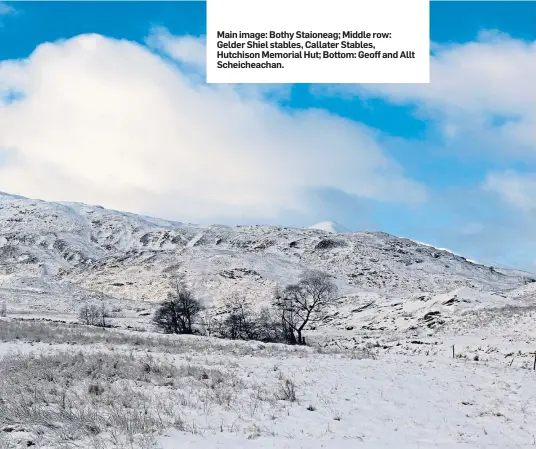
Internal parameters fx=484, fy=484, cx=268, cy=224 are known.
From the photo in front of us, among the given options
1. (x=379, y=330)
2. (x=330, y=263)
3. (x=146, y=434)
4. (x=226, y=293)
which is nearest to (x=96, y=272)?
(x=226, y=293)

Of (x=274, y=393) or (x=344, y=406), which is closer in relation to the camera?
(x=344, y=406)

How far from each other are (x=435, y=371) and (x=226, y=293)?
84.3m

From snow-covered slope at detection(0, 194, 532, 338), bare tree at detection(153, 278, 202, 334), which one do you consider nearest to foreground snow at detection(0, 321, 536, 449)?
bare tree at detection(153, 278, 202, 334)

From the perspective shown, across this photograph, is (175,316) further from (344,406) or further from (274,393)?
(344,406)

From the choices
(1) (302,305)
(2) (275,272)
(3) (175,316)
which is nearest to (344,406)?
(1) (302,305)

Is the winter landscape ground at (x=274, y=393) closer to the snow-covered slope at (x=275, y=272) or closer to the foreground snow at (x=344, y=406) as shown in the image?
the foreground snow at (x=344, y=406)

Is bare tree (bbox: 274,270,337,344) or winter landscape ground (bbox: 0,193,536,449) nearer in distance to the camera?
winter landscape ground (bbox: 0,193,536,449)

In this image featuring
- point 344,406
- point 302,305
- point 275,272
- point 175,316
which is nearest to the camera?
point 344,406

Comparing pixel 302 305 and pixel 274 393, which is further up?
pixel 274 393

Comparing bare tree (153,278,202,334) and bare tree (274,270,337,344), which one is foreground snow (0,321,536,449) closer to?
bare tree (274,270,337,344)

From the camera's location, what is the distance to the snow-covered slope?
2808 inches

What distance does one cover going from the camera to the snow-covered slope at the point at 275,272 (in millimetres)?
71312

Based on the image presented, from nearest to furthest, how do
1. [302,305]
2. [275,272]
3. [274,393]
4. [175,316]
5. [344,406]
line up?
1. [344,406]
2. [274,393]
3. [302,305]
4. [175,316]
5. [275,272]

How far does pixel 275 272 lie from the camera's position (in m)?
122
